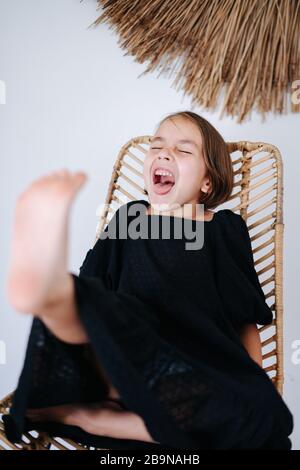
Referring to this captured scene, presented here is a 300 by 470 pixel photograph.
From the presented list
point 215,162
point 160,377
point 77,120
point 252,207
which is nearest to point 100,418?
point 160,377

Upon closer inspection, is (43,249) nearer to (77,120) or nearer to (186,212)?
(186,212)

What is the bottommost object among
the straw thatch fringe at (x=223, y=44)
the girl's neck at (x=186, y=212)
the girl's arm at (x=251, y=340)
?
the girl's arm at (x=251, y=340)

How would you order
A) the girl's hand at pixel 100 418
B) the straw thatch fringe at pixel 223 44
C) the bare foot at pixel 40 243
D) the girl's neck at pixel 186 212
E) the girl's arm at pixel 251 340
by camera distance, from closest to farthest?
1. the bare foot at pixel 40 243
2. the girl's hand at pixel 100 418
3. the girl's arm at pixel 251 340
4. the girl's neck at pixel 186 212
5. the straw thatch fringe at pixel 223 44

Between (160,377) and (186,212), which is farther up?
(186,212)

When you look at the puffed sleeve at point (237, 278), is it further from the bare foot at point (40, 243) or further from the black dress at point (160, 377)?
the bare foot at point (40, 243)

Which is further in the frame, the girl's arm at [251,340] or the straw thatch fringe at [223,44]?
the straw thatch fringe at [223,44]

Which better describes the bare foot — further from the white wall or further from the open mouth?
the white wall

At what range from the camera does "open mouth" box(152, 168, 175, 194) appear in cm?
111

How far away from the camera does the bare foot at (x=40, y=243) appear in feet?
1.96

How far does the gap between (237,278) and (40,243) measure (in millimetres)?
521

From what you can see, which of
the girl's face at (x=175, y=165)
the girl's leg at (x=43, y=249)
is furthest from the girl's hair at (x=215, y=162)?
the girl's leg at (x=43, y=249)

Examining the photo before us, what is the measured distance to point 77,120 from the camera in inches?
57.6

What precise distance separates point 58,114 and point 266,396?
1.03 meters
